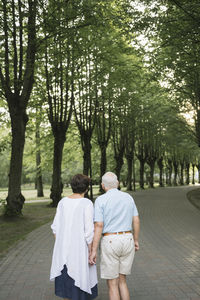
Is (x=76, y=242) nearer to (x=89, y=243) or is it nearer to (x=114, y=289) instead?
(x=89, y=243)

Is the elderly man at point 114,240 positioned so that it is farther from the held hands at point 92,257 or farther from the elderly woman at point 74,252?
the elderly woman at point 74,252

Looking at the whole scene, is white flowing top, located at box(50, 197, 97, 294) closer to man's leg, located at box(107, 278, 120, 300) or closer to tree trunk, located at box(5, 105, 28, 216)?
man's leg, located at box(107, 278, 120, 300)

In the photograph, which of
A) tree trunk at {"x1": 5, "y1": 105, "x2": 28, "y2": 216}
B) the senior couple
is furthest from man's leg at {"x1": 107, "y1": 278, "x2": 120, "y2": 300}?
tree trunk at {"x1": 5, "y1": 105, "x2": 28, "y2": 216}

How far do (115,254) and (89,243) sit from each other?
1.11 feet

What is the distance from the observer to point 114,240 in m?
3.93

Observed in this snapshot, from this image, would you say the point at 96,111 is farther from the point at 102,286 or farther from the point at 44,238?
the point at 102,286

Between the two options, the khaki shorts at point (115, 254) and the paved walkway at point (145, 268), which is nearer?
the khaki shorts at point (115, 254)

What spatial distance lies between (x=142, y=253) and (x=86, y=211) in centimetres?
423

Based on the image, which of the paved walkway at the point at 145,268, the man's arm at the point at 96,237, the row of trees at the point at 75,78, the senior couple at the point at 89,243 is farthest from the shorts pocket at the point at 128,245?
the row of trees at the point at 75,78

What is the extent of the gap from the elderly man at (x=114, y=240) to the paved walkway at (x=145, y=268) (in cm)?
96

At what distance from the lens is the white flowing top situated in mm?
3848

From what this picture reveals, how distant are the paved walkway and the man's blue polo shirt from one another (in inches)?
56.5

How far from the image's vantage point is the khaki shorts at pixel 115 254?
12.9ft

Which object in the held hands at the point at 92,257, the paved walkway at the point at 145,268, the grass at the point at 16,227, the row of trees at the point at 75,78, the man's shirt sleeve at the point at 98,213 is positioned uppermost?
the row of trees at the point at 75,78
